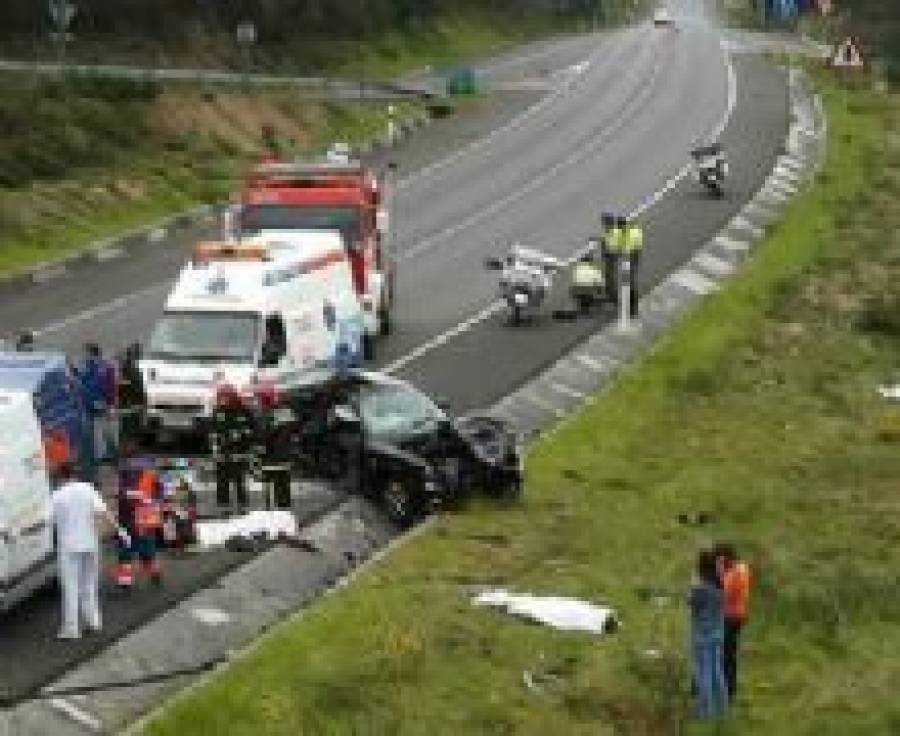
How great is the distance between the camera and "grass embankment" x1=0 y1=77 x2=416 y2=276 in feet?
168

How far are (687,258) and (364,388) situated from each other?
2085 cm

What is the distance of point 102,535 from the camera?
80.2ft

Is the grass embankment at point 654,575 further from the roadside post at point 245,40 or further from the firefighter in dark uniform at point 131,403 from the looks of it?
the roadside post at point 245,40

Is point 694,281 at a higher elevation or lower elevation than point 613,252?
lower

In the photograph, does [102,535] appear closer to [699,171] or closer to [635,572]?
[635,572]

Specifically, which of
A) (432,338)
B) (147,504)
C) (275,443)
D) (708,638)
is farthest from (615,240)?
(708,638)

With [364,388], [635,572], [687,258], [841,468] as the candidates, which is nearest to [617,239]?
[687,258]

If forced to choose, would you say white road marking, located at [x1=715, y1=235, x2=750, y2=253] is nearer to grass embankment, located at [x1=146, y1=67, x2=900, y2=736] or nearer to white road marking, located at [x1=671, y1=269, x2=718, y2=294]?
white road marking, located at [x1=671, y1=269, x2=718, y2=294]

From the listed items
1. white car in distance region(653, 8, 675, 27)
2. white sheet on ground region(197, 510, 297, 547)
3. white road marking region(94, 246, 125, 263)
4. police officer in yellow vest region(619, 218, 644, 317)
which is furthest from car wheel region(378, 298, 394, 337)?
white car in distance region(653, 8, 675, 27)

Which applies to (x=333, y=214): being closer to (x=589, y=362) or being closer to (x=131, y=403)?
(x=589, y=362)

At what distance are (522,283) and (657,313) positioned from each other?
3.01 metres

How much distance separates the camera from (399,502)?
2702 cm

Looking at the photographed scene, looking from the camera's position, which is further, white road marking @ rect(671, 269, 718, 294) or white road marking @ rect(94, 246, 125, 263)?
white road marking @ rect(94, 246, 125, 263)

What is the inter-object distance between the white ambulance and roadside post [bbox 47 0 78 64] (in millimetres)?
32996
